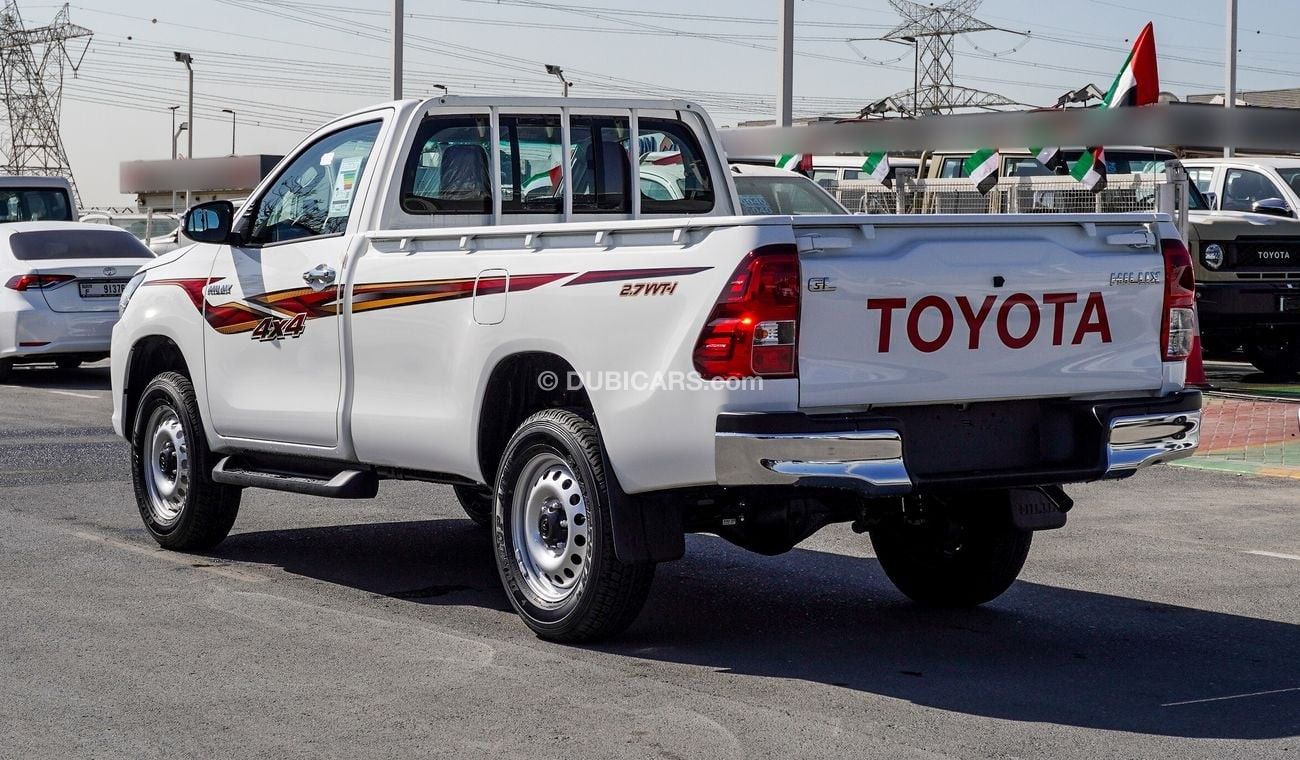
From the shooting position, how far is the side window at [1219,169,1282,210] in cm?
1794

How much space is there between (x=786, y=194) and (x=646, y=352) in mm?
11261

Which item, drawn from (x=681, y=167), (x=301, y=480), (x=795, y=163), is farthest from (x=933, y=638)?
A: (x=795, y=163)

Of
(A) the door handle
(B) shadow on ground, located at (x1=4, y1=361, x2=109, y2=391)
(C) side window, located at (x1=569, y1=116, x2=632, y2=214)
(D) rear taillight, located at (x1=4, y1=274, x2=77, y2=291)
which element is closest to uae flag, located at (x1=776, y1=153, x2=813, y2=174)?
(B) shadow on ground, located at (x1=4, y1=361, x2=109, y2=391)

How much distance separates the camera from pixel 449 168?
7.20 metres

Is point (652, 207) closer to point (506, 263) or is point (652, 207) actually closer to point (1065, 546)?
point (506, 263)

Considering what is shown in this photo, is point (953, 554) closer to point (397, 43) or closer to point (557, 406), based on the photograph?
point (557, 406)

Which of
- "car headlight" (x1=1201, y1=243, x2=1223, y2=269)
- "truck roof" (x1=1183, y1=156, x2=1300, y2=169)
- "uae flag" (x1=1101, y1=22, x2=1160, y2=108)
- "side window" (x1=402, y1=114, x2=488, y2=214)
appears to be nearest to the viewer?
"side window" (x1=402, y1=114, x2=488, y2=214)

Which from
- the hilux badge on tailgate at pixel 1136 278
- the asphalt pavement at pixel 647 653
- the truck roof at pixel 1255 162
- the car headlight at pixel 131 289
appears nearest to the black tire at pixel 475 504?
the asphalt pavement at pixel 647 653

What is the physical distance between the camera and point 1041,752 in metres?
4.71

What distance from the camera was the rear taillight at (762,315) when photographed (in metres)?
5.28

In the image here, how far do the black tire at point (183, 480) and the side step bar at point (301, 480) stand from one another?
140 millimetres

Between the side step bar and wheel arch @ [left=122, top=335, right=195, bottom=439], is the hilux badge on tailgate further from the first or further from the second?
wheel arch @ [left=122, top=335, right=195, bottom=439]

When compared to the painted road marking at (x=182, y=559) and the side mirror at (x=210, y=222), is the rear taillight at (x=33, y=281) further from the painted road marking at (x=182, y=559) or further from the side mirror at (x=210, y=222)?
the side mirror at (x=210, y=222)

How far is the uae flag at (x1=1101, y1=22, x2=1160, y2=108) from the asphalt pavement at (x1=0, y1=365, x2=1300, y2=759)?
662 cm
